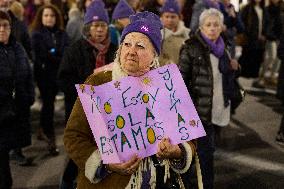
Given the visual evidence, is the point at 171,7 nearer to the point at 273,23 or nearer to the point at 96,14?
the point at 96,14

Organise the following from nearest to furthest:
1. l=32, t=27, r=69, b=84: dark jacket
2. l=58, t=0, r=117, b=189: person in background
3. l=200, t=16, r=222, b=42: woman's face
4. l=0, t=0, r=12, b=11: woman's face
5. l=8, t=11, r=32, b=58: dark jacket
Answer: l=58, t=0, r=117, b=189: person in background → l=200, t=16, r=222, b=42: woman's face → l=32, t=27, r=69, b=84: dark jacket → l=0, t=0, r=12, b=11: woman's face → l=8, t=11, r=32, b=58: dark jacket

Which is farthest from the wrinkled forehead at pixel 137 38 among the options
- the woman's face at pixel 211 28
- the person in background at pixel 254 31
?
the person in background at pixel 254 31

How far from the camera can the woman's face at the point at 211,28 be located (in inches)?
199

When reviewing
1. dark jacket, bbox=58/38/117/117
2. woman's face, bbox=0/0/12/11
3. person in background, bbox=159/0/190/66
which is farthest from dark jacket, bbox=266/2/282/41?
dark jacket, bbox=58/38/117/117

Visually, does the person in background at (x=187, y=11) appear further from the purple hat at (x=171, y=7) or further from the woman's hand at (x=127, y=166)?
the woman's hand at (x=127, y=166)

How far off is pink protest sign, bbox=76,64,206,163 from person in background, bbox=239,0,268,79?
7877mm

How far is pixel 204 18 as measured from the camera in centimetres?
515

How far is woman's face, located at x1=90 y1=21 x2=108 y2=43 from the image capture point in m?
5.05

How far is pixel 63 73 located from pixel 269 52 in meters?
6.35

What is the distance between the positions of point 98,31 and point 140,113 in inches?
106

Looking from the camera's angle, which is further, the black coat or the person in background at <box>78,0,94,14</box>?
the person in background at <box>78,0,94,14</box>

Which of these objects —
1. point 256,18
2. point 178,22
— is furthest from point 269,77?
point 178,22

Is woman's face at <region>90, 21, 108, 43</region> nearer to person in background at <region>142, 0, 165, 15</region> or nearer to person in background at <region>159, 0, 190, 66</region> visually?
person in background at <region>159, 0, 190, 66</region>

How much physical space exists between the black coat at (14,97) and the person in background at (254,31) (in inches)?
237
